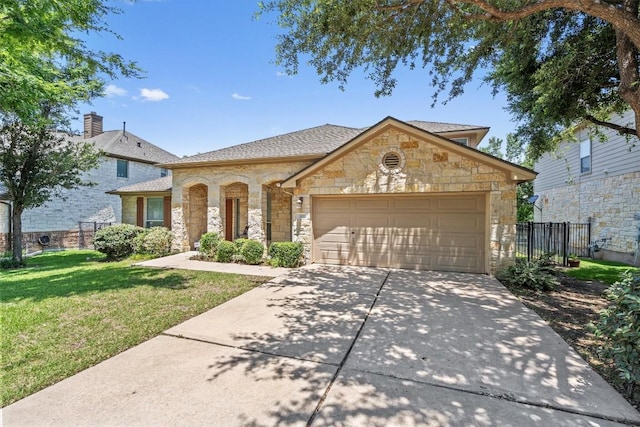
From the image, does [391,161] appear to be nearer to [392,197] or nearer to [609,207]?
[392,197]

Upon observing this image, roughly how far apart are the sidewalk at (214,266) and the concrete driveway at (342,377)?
3597mm

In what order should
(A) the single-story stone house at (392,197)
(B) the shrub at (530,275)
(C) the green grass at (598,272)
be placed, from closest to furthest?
(B) the shrub at (530,275) < (A) the single-story stone house at (392,197) < (C) the green grass at (598,272)

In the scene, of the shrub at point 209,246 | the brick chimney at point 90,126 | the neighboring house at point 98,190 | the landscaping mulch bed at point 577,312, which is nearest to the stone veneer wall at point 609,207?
the landscaping mulch bed at point 577,312

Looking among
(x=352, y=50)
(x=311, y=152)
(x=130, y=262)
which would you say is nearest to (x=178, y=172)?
(x=130, y=262)

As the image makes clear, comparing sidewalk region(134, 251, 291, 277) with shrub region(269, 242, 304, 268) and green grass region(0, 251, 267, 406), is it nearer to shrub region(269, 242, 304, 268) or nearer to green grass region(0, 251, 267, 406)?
shrub region(269, 242, 304, 268)

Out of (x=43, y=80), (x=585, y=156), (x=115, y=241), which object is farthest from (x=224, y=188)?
(x=585, y=156)

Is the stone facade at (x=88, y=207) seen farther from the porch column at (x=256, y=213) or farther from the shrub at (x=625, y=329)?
the shrub at (x=625, y=329)

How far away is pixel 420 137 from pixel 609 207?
10.2 metres

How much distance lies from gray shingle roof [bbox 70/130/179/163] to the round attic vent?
16.0 meters

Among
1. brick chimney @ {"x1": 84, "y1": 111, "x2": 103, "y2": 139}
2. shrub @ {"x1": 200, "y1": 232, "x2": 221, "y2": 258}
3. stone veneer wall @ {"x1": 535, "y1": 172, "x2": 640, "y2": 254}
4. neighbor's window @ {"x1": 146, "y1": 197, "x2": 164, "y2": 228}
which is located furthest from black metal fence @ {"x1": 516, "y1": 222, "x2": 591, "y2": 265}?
brick chimney @ {"x1": 84, "y1": 111, "x2": 103, "y2": 139}

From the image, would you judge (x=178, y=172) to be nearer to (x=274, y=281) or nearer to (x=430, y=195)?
(x=274, y=281)

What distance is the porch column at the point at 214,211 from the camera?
40.0 ft

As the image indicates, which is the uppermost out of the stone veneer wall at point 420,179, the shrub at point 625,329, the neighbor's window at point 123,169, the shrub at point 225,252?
the neighbor's window at point 123,169

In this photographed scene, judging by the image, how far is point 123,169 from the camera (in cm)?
1945
